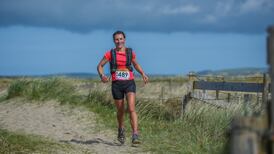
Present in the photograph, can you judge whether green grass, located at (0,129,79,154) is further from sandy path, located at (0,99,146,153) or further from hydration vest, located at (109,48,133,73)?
hydration vest, located at (109,48,133,73)

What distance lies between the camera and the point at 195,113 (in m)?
12.1

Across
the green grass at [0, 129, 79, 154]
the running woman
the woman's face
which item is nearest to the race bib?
the running woman

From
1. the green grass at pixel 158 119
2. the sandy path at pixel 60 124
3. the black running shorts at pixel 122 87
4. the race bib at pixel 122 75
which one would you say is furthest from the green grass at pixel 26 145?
the green grass at pixel 158 119

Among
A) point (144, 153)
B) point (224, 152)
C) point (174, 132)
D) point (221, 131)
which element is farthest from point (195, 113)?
point (224, 152)

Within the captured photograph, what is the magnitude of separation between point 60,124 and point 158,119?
2399 mm

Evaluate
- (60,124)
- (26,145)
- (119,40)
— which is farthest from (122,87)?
(60,124)

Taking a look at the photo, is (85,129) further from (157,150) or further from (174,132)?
(157,150)

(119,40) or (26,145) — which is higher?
(119,40)

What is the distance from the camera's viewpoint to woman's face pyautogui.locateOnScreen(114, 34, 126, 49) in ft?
31.4

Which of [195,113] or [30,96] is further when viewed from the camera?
[30,96]

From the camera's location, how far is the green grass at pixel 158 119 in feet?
31.7

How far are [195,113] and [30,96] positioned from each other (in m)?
5.99

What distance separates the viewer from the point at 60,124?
42.4ft

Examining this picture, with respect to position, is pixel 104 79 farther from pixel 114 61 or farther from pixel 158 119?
pixel 158 119
